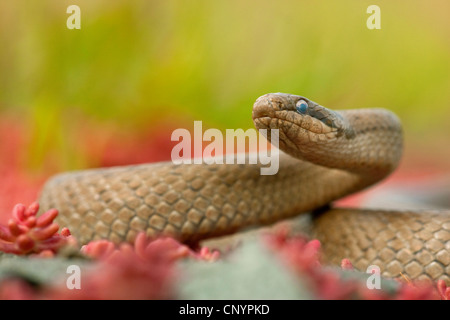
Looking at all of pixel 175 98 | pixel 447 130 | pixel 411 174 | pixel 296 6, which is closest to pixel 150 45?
pixel 175 98

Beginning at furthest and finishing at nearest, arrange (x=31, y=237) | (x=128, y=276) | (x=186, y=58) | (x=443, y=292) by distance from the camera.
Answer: (x=186, y=58), (x=443, y=292), (x=31, y=237), (x=128, y=276)

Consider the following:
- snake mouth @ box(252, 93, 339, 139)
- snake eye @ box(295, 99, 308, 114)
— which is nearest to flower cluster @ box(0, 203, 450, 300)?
snake mouth @ box(252, 93, 339, 139)

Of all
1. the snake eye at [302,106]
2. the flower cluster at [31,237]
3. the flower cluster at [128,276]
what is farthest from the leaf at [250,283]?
the snake eye at [302,106]

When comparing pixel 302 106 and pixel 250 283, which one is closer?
pixel 250 283

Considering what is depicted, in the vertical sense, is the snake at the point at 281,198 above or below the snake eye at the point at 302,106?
below

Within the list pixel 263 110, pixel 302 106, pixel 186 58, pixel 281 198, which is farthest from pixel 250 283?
pixel 186 58

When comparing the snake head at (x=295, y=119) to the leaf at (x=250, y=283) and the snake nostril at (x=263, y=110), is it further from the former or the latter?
the leaf at (x=250, y=283)

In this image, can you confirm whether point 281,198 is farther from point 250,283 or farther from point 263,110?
point 250,283
